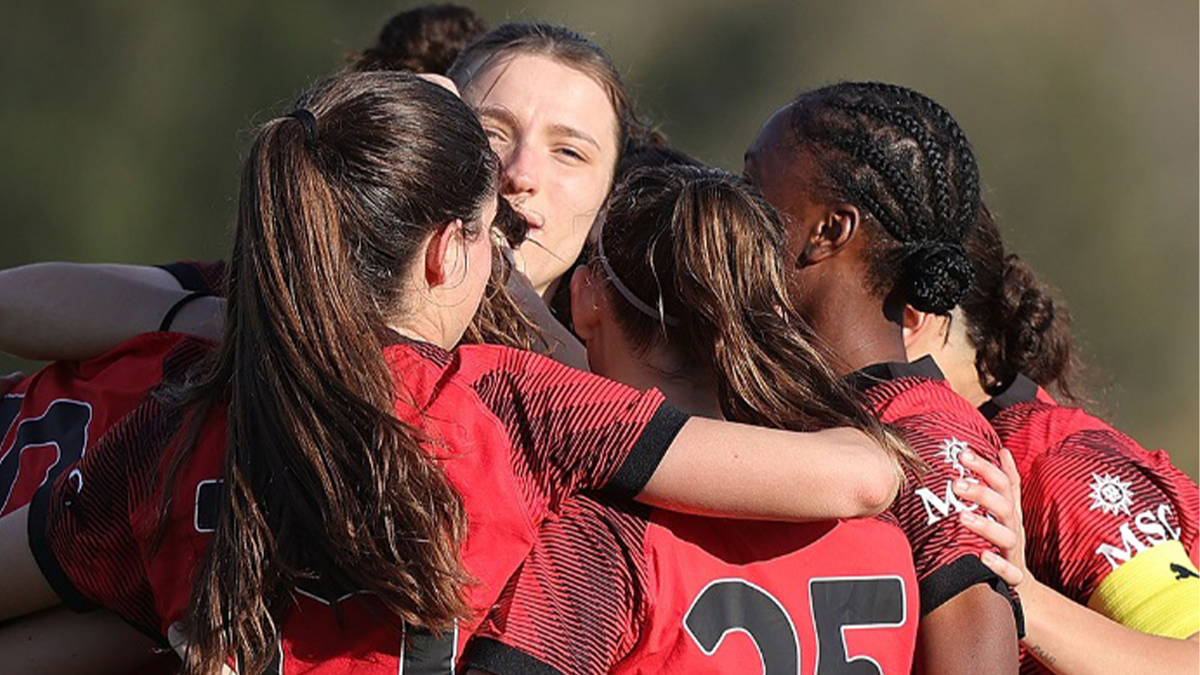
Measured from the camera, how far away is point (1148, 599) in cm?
250

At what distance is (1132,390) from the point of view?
12180 mm

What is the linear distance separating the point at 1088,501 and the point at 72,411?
145 centimetres

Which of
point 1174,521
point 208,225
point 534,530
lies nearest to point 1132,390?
point 208,225

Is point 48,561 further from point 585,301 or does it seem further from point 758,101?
point 758,101

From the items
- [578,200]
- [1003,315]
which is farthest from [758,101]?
[1003,315]

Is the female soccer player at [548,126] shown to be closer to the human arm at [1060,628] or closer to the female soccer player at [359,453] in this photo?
the female soccer player at [359,453]

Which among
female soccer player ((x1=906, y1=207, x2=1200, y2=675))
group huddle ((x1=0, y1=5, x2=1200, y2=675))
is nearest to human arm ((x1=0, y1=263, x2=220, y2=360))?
group huddle ((x1=0, y1=5, x2=1200, y2=675))

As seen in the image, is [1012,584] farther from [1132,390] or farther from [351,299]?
[1132,390]

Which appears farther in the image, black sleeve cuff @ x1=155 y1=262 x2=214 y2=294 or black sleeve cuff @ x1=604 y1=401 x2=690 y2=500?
black sleeve cuff @ x1=155 y1=262 x2=214 y2=294

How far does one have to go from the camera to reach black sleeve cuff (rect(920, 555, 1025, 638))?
219cm

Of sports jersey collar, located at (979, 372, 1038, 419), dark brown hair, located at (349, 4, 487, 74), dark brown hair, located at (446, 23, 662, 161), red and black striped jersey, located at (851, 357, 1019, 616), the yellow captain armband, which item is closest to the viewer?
red and black striped jersey, located at (851, 357, 1019, 616)

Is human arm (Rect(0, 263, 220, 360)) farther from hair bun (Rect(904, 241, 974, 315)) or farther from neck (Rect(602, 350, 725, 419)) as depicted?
hair bun (Rect(904, 241, 974, 315))

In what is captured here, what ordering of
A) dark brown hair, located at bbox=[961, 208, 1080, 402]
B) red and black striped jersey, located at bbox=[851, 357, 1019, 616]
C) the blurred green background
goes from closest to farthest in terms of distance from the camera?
red and black striped jersey, located at bbox=[851, 357, 1019, 616] < dark brown hair, located at bbox=[961, 208, 1080, 402] < the blurred green background

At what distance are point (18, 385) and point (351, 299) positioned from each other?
0.90 m
